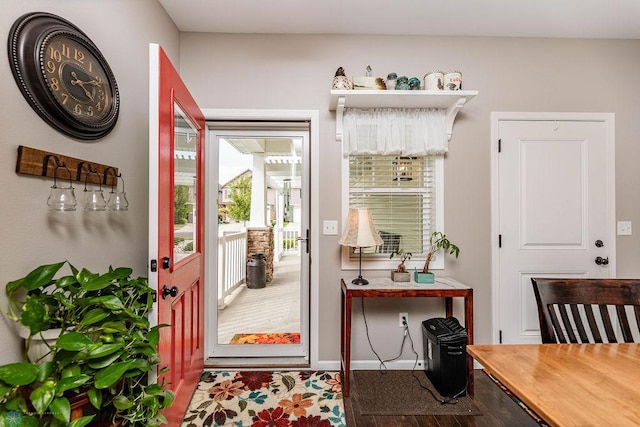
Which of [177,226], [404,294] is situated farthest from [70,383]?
[404,294]

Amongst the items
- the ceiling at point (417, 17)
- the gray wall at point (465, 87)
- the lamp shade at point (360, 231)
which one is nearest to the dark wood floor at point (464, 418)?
the gray wall at point (465, 87)

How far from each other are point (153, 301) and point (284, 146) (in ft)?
5.70

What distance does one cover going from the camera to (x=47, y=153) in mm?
1106

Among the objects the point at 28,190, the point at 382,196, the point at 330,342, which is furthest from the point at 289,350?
the point at 28,190

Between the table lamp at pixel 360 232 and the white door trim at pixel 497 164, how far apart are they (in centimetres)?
106

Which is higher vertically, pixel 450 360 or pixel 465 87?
pixel 465 87

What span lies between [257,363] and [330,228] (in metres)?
1.30

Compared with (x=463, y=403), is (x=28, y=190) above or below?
above

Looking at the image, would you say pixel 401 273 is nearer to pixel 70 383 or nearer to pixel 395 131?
pixel 395 131

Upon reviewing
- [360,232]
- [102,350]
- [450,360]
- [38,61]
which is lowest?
[450,360]

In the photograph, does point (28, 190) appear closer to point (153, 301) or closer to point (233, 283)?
point (153, 301)

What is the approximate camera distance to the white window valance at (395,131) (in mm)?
2352

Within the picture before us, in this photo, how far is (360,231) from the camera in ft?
6.98

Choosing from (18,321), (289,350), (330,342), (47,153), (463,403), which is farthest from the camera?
(289,350)
